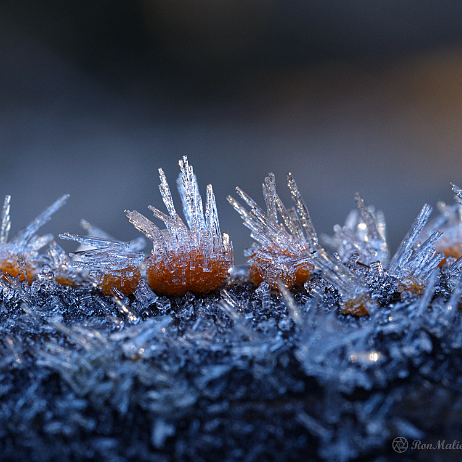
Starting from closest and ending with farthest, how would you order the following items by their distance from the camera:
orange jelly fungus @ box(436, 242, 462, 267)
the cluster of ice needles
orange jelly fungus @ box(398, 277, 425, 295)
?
the cluster of ice needles < orange jelly fungus @ box(398, 277, 425, 295) < orange jelly fungus @ box(436, 242, 462, 267)

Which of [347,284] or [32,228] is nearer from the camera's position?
[347,284]

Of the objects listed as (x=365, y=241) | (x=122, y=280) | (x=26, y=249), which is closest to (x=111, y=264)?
(x=122, y=280)

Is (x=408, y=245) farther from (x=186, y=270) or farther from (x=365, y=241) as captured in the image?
(x=186, y=270)

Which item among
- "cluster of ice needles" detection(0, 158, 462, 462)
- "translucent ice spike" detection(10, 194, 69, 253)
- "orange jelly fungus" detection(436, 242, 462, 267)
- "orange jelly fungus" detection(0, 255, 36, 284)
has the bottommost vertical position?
"cluster of ice needles" detection(0, 158, 462, 462)

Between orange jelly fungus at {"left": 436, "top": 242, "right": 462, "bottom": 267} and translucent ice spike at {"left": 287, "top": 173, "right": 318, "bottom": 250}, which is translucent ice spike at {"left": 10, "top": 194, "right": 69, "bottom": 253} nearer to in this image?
translucent ice spike at {"left": 287, "top": 173, "right": 318, "bottom": 250}

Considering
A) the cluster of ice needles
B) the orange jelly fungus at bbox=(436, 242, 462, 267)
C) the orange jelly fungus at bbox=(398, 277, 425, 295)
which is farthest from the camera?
the orange jelly fungus at bbox=(436, 242, 462, 267)

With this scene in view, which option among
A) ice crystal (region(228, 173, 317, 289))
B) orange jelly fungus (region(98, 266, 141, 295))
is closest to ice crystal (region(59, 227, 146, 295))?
orange jelly fungus (region(98, 266, 141, 295))

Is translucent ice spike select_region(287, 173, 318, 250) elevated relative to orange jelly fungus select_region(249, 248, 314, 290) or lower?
elevated

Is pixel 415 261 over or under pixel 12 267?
under
